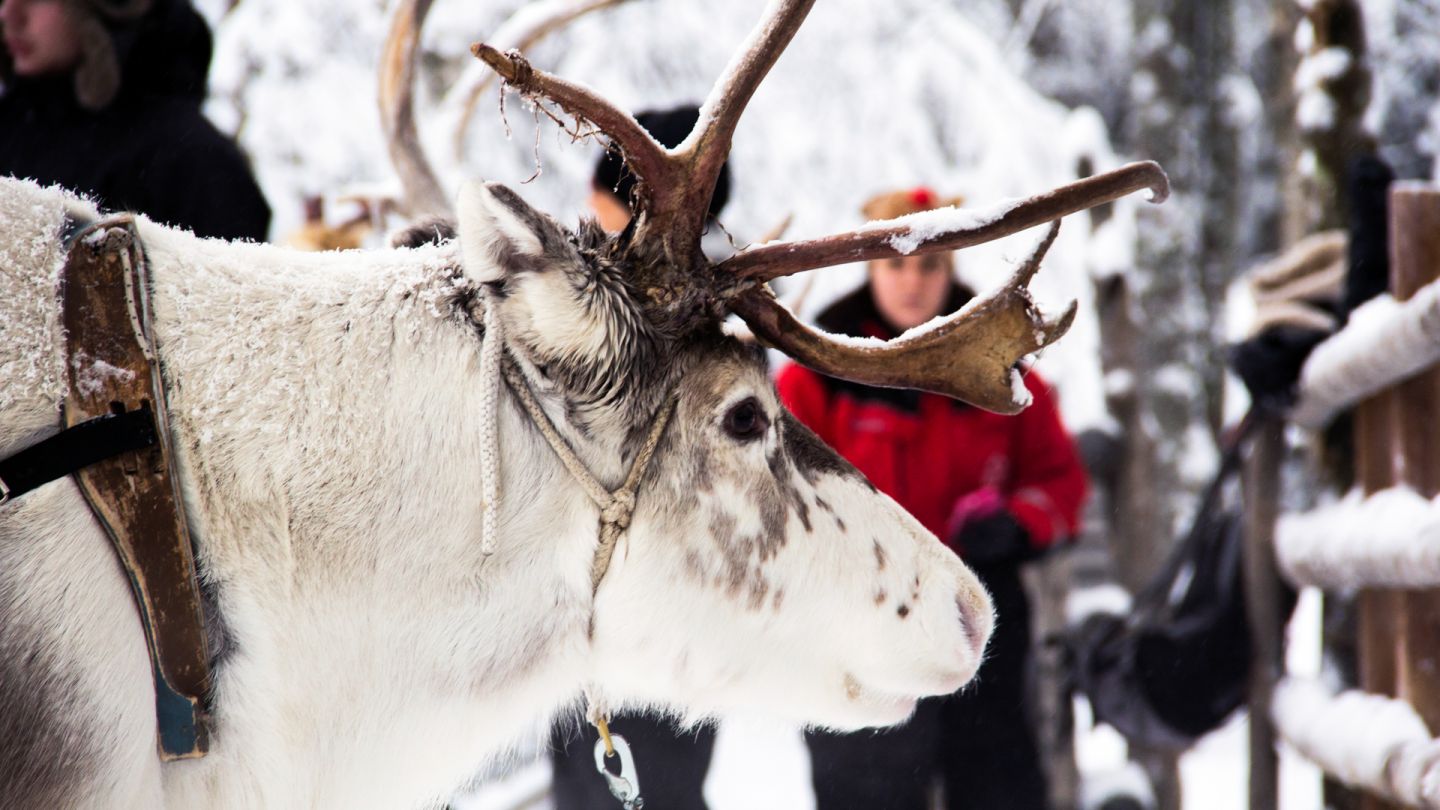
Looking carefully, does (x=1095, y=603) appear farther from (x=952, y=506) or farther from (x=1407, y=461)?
(x=1407, y=461)

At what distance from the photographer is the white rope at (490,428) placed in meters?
1.67

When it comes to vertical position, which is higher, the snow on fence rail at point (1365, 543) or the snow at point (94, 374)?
the snow at point (94, 374)

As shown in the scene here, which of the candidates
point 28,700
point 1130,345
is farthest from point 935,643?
point 1130,345

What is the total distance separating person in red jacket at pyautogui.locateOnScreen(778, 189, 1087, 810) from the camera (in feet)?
11.6

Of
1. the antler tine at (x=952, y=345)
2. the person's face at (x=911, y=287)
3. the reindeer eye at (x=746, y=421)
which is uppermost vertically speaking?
the person's face at (x=911, y=287)

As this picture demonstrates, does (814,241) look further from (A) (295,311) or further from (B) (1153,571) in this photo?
(B) (1153,571)

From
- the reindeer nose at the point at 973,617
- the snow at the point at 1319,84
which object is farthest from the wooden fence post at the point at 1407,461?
the reindeer nose at the point at 973,617

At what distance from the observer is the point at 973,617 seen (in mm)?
2049

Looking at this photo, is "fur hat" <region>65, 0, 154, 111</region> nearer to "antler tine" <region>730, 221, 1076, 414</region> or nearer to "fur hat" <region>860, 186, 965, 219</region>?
"antler tine" <region>730, 221, 1076, 414</region>

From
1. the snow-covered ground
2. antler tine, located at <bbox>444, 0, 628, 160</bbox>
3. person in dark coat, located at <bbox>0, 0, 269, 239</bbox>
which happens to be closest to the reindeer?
person in dark coat, located at <bbox>0, 0, 269, 239</bbox>

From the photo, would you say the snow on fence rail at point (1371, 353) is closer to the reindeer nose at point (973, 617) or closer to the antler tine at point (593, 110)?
the reindeer nose at point (973, 617)

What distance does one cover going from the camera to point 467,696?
1762 mm

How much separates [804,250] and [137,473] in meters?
1.03

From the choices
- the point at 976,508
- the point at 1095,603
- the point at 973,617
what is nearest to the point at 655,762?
the point at 976,508
